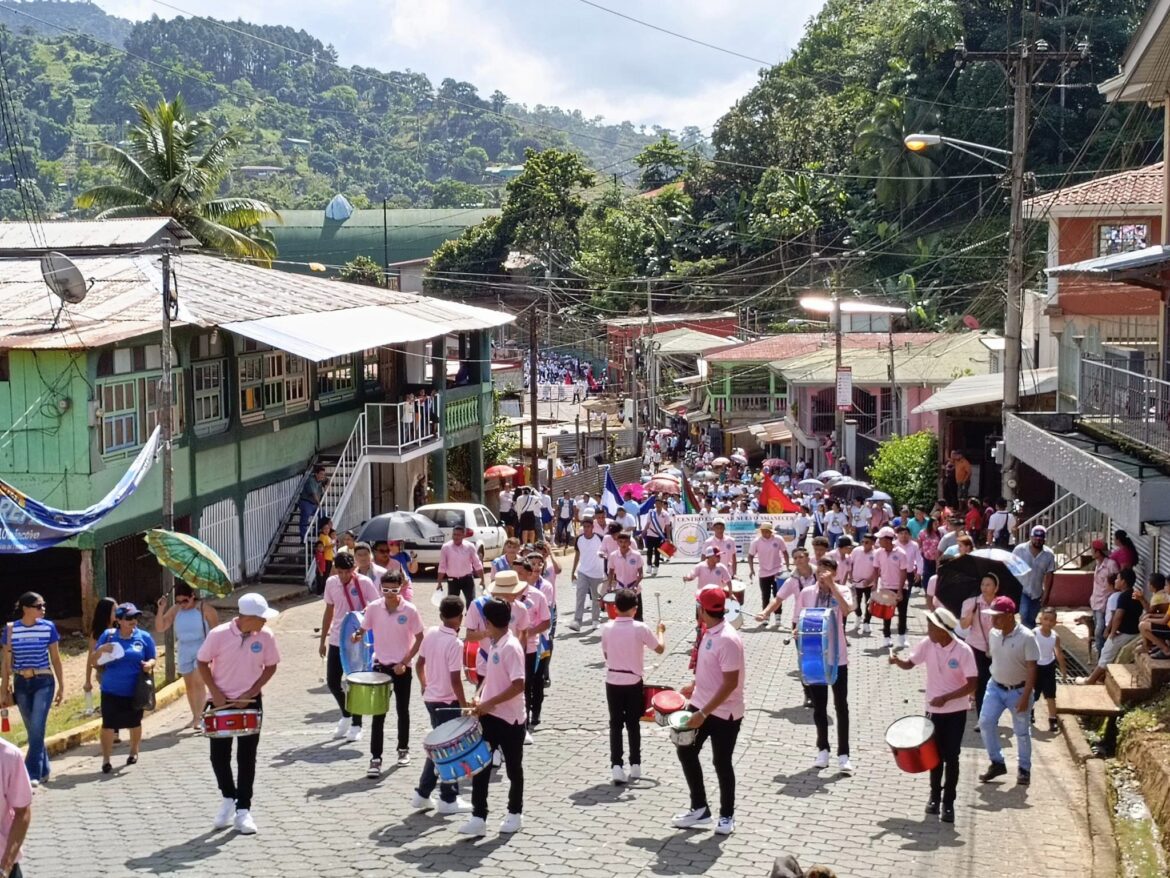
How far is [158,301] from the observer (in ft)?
76.6

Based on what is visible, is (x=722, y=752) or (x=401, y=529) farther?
(x=401, y=529)

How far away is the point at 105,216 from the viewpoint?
39.4 metres

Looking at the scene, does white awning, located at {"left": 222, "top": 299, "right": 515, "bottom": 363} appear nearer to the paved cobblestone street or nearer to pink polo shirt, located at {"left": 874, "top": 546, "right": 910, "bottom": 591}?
pink polo shirt, located at {"left": 874, "top": 546, "right": 910, "bottom": 591}

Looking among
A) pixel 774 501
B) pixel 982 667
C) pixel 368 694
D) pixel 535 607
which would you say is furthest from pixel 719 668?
pixel 774 501

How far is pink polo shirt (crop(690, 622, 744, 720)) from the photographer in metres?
9.85

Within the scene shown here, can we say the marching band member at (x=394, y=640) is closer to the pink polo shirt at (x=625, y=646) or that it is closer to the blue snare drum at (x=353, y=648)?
the blue snare drum at (x=353, y=648)

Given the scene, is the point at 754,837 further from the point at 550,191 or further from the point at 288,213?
the point at 288,213

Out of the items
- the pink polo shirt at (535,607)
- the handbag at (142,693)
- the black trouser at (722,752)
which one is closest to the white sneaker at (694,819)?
the black trouser at (722,752)

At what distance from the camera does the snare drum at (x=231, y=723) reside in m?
10.1

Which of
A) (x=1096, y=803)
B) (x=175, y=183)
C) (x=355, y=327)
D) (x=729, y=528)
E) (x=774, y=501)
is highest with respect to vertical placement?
(x=175, y=183)

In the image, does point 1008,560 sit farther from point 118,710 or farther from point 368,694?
point 118,710

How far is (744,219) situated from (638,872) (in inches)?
2547

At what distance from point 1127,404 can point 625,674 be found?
28.9 ft

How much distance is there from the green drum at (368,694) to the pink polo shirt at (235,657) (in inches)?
41.4
